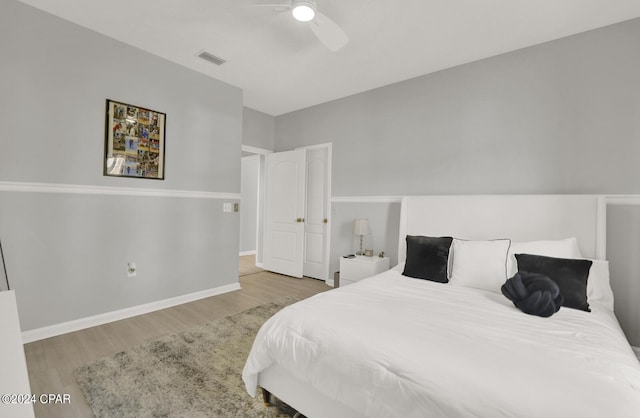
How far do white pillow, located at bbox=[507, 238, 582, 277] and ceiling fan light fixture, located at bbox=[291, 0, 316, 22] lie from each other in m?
2.51

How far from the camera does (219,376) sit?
6.47 feet

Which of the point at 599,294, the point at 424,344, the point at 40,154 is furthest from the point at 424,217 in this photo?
the point at 40,154

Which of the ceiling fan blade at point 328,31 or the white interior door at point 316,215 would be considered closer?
the ceiling fan blade at point 328,31

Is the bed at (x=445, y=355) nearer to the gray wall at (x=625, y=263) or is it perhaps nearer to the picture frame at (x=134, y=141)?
the gray wall at (x=625, y=263)

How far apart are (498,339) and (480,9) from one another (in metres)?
2.49

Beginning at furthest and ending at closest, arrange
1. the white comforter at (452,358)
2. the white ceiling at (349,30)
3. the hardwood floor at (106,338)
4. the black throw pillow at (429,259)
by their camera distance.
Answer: the black throw pillow at (429,259) < the white ceiling at (349,30) < the hardwood floor at (106,338) < the white comforter at (452,358)

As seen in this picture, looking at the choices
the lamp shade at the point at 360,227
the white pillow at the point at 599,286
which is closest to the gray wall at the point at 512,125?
the lamp shade at the point at 360,227

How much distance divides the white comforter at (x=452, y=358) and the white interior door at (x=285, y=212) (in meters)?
2.73

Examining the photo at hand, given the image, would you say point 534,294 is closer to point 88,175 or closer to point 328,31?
point 328,31

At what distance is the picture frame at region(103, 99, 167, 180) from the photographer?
112 inches

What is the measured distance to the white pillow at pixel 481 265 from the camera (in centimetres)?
231

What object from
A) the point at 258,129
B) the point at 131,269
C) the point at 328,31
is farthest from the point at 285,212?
the point at 328,31

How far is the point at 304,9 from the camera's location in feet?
6.72

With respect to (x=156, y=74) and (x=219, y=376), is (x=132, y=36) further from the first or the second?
(x=219, y=376)
